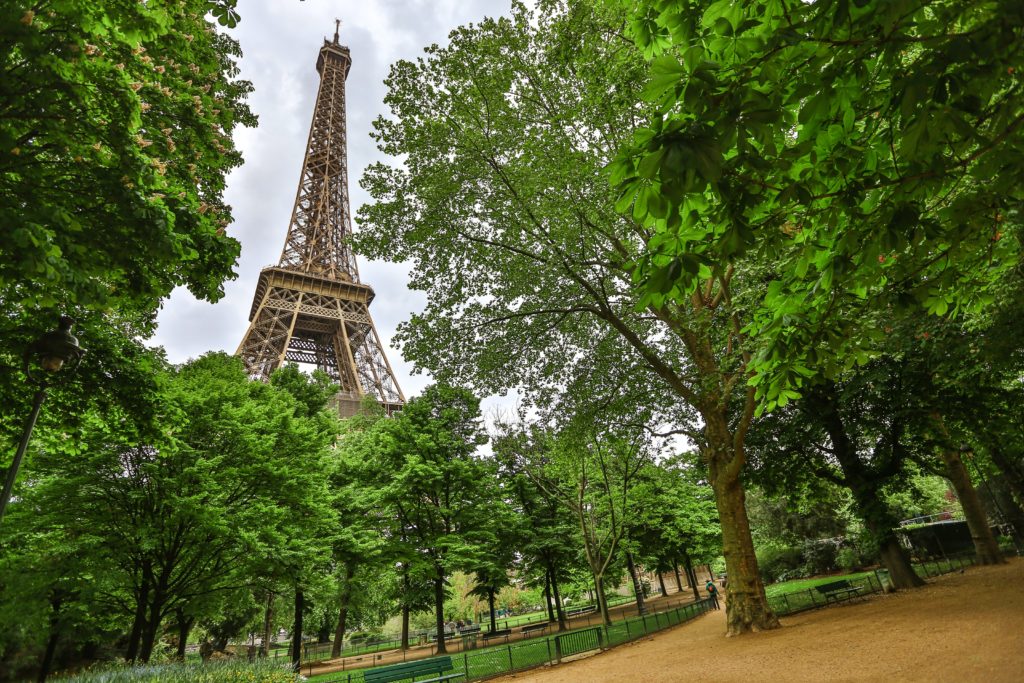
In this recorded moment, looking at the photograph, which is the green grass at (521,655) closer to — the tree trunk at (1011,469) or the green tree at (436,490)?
the green tree at (436,490)

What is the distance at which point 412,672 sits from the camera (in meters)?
11.9

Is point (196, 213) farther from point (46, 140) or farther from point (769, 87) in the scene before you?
point (769, 87)

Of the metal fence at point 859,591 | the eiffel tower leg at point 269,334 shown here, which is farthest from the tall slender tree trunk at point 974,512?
the eiffel tower leg at point 269,334

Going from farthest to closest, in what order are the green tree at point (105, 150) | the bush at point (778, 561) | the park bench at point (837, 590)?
the bush at point (778, 561)
the park bench at point (837, 590)
the green tree at point (105, 150)

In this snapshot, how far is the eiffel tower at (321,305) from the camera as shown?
42634mm

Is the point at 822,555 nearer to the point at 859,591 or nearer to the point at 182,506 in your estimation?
the point at 859,591

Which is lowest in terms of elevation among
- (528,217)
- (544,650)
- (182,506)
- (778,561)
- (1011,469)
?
(544,650)

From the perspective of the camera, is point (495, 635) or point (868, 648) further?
point (495, 635)

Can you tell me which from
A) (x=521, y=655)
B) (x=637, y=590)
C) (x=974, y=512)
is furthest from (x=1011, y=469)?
(x=521, y=655)

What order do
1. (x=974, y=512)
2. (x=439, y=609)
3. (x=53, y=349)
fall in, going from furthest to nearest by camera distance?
(x=439, y=609) < (x=974, y=512) < (x=53, y=349)

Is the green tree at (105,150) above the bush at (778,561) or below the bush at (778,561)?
above

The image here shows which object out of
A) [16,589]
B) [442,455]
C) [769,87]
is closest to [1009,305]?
[769,87]

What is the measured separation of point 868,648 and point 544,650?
9646mm

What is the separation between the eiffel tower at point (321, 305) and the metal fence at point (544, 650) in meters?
29.9
